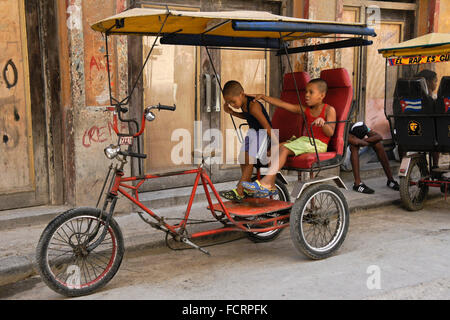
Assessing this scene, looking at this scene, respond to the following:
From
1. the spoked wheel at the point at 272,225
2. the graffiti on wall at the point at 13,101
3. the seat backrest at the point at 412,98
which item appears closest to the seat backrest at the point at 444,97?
the seat backrest at the point at 412,98

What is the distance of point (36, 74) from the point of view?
593cm

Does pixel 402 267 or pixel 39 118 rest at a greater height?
pixel 39 118

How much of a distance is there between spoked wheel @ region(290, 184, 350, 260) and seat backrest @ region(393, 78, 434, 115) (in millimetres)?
2123

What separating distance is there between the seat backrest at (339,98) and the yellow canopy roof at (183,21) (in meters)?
0.63

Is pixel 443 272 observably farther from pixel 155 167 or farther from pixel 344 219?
pixel 155 167

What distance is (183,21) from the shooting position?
14.3 feet

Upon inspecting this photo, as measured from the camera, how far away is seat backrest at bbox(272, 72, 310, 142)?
5637 millimetres

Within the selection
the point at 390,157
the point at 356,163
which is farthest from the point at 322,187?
the point at 390,157

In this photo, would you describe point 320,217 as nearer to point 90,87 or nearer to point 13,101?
point 90,87

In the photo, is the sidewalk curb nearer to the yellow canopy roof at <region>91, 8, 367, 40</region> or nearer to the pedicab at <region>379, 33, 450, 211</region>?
the yellow canopy roof at <region>91, 8, 367, 40</region>

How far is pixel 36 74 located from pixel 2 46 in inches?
17.8

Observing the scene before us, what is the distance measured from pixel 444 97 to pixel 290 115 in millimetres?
1944

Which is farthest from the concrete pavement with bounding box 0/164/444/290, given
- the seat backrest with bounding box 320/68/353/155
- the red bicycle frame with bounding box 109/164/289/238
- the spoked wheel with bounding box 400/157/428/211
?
the seat backrest with bounding box 320/68/353/155

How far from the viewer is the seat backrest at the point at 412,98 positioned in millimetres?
6398
